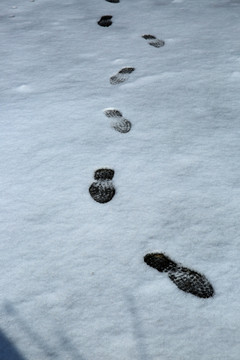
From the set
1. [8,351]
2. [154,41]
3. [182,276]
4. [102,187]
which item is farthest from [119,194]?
[154,41]

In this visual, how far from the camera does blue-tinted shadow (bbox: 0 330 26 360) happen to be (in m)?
1.26

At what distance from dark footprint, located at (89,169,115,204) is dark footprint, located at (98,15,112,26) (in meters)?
2.10

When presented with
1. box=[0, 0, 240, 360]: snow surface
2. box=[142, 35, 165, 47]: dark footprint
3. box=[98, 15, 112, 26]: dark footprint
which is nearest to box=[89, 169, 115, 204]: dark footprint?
box=[0, 0, 240, 360]: snow surface

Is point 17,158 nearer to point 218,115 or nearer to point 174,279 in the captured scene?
point 174,279

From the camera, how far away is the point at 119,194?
1.83 m

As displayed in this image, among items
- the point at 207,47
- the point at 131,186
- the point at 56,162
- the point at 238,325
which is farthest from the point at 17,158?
the point at 207,47

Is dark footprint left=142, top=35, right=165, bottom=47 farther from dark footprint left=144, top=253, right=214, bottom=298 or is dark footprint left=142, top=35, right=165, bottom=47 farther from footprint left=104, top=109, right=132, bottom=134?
dark footprint left=144, top=253, right=214, bottom=298

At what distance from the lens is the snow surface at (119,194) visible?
132 centimetres

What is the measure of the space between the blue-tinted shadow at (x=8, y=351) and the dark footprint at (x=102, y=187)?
2.51 feet

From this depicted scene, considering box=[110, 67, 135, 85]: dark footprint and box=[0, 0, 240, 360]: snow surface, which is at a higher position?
box=[110, 67, 135, 85]: dark footprint

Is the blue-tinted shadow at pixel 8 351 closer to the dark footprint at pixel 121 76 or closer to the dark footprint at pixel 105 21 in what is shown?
the dark footprint at pixel 121 76

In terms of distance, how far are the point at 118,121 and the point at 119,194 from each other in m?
0.64

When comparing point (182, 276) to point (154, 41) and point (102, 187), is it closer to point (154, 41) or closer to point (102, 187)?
point (102, 187)

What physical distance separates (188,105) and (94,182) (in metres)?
0.93
